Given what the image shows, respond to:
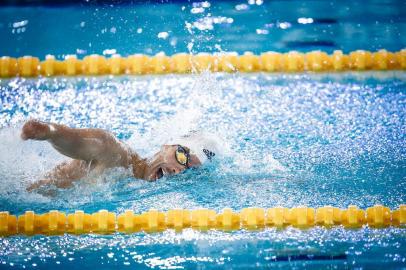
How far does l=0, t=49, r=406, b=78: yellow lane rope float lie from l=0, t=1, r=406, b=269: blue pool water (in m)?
0.08

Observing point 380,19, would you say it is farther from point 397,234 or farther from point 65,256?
point 65,256

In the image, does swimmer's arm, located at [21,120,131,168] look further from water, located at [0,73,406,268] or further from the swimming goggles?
the swimming goggles

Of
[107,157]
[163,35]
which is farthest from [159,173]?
[163,35]

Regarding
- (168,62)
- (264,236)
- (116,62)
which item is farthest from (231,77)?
(264,236)

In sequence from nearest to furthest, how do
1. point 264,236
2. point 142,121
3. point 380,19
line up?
point 264,236
point 142,121
point 380,19

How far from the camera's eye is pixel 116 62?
16.3ft

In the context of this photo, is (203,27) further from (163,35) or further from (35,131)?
(35,131)

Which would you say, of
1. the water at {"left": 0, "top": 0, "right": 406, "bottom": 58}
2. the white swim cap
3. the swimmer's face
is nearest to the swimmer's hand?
the swimmer's face

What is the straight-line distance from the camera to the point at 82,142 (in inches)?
124

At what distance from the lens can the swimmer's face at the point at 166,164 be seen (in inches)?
137

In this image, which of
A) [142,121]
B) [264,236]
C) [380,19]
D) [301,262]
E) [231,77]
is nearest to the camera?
[301,262]

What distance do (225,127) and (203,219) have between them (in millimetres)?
995

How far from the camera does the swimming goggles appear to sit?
3.49 metres

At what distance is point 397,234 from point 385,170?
58 centimetres
